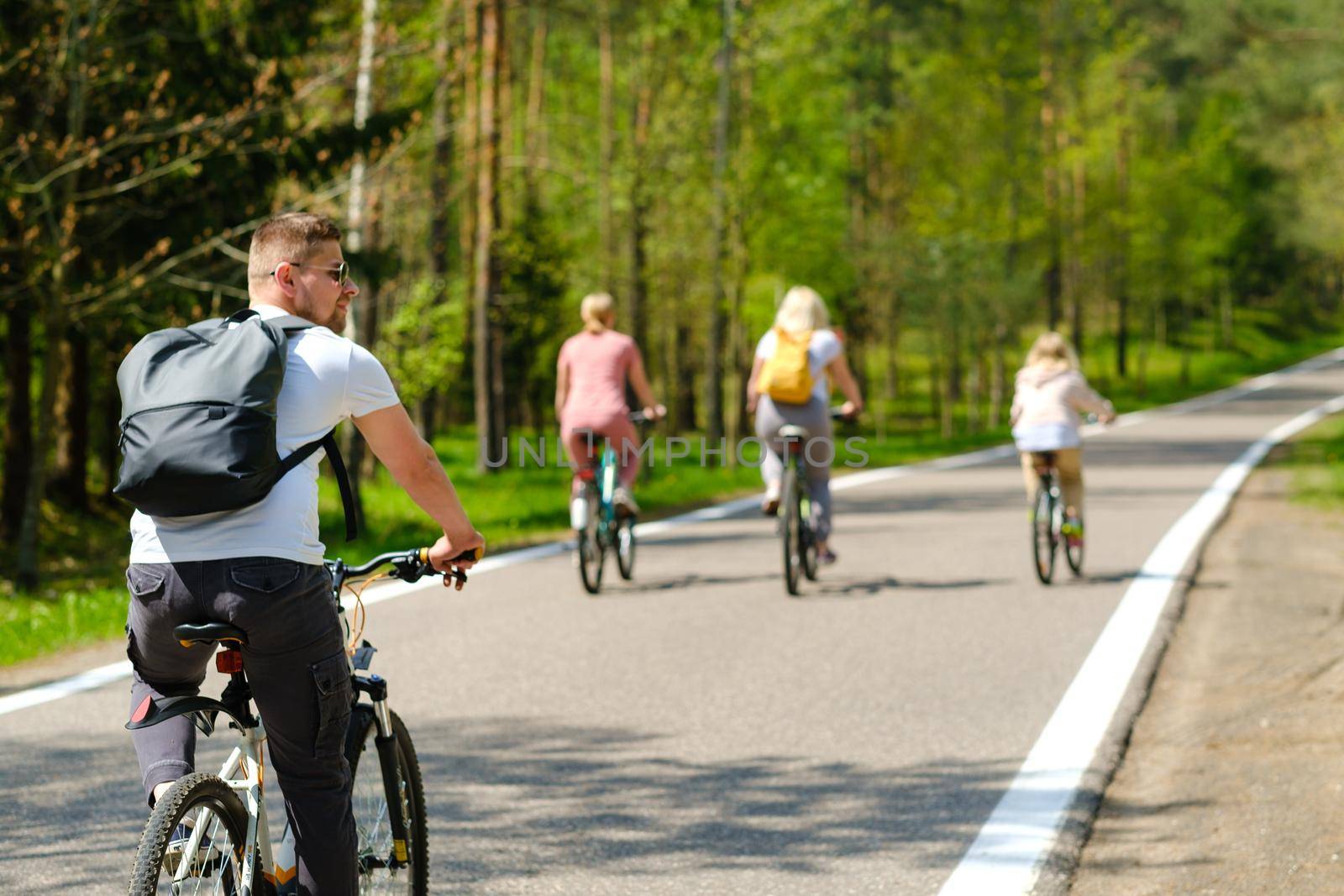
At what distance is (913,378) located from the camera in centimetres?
5953

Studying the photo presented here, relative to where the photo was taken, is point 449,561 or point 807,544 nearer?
point 449,561

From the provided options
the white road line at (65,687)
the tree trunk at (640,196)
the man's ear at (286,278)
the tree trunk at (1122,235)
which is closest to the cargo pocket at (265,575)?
the man's ear at (286,278)

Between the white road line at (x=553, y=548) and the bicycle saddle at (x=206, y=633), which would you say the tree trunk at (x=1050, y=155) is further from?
the bicycle saddle at (x=206, y=633)

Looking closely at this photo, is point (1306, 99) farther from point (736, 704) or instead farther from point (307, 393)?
point (307, 393)

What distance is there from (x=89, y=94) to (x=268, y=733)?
11.2m

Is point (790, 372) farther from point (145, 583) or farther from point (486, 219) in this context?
point (486, 219)

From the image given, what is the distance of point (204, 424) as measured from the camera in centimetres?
303

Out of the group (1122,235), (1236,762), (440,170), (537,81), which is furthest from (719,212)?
(1122,235)

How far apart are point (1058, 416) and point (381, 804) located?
7.81 m

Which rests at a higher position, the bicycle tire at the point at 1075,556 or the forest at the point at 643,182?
the forest at the point at 643,182

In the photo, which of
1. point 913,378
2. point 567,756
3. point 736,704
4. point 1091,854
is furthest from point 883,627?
point 913,378

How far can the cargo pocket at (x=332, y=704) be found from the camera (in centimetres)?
328

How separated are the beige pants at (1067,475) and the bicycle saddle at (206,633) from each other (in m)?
8.36

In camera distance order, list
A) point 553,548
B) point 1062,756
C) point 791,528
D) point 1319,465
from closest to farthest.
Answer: point 1062,756 < point 791,528 < point 553,548 < point 1319,465
